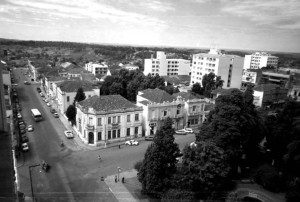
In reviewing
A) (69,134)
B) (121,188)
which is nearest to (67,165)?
(121,188)

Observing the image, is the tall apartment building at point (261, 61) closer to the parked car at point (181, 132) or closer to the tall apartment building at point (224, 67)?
the tall apartment building at point (224, 67)

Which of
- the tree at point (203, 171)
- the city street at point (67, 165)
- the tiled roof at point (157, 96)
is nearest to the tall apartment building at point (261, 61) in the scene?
the tiled roof at point (157, 96)

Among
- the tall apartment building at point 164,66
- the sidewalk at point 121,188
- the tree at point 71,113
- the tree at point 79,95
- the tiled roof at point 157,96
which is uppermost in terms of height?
the tall apartment building at point 164,66

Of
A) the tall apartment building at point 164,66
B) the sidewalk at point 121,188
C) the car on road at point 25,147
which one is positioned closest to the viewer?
the sidewalk at point 121,188

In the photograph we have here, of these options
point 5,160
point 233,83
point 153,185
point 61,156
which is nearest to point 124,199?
point 153,185

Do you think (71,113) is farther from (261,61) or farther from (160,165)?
(261,61)

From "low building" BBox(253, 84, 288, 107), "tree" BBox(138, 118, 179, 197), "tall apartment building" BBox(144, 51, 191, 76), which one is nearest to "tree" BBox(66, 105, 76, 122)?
"tree" BBox(138, 118, 179, 197)

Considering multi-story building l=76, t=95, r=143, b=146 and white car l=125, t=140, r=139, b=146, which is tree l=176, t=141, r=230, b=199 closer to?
white car l=125, t=140, r=139, b=146
